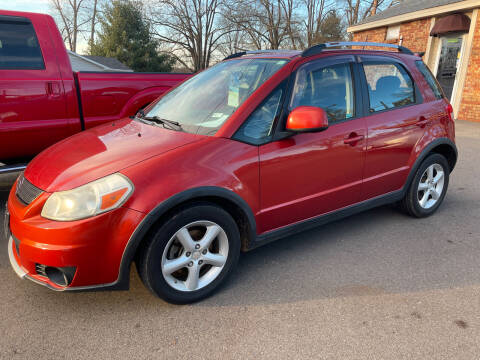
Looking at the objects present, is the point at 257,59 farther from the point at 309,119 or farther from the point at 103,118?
the point at 103,118

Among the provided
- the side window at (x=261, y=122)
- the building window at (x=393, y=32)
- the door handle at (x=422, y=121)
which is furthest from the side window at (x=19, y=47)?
the building window at (x=393, y=32)

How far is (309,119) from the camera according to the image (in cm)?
256

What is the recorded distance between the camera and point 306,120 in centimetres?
256

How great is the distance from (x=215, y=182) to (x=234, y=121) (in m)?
0.49

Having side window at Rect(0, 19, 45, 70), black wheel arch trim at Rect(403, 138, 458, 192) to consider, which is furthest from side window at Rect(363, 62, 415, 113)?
side window at Rect(0, 19, 45, 70)

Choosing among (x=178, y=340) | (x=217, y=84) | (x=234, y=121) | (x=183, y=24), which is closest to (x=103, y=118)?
(x=217, y=84)

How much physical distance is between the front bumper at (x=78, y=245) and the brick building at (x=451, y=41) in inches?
507

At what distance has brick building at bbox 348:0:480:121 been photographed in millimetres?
11555

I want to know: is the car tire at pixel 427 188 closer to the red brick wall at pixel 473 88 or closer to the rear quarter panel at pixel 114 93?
the rear quarter panel at pixel 114 93

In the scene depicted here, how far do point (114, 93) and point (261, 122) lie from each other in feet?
8.74

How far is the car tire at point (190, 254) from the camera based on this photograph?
2287mm

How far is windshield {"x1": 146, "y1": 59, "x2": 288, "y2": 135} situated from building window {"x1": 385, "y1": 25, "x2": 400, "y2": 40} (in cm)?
1416

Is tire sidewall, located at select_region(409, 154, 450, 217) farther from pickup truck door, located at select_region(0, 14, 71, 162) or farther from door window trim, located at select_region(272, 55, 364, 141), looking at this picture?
pickup truck door, located at select_region(0, 14, 71, 162)

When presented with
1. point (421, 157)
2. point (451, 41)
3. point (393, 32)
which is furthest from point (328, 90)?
point (393, 32)
